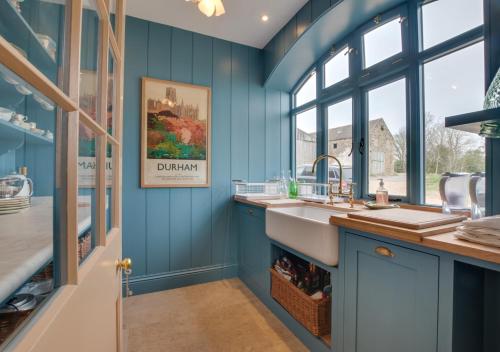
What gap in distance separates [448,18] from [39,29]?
2.13 metres

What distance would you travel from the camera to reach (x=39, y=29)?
23.1 inches

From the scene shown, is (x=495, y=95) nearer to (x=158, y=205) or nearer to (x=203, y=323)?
(x=203, y=323)

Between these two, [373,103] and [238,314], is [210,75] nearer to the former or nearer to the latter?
[373,103]

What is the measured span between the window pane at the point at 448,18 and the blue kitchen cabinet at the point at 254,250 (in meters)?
1.77

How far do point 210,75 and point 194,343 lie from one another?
2.46 m

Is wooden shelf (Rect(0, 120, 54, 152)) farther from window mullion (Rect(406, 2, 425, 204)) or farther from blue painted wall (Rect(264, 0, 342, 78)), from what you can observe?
blue painted wall (Rect(264, 0, 342, 78))

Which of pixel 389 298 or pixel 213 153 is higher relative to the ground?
pixel 213 153

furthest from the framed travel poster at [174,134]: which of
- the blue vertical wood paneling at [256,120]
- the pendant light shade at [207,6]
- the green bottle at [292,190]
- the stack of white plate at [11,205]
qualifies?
the stack of white plate at [11,205]

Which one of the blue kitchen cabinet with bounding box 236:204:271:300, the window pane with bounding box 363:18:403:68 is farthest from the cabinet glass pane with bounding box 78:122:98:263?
the window pane with bounding box 363:18:403:68

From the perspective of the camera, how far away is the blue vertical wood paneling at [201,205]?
2.55m

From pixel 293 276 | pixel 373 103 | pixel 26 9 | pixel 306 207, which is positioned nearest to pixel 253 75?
pixel 373 103

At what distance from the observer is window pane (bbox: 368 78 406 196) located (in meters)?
1.79

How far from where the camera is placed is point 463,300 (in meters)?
0.90

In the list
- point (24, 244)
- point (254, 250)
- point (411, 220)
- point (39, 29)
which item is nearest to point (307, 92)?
point (254, 250)
